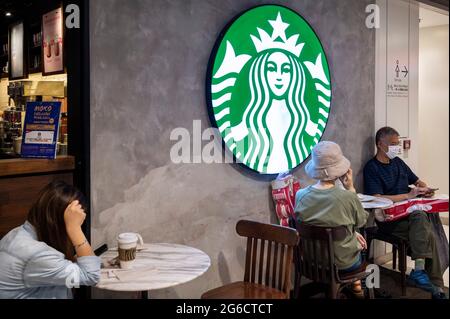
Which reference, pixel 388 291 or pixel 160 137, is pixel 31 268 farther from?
pixel 388 291

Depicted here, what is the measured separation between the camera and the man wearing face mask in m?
3.78

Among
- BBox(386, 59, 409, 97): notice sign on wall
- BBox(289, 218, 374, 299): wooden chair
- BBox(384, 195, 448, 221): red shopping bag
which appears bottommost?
BBox(289, 218, 374, 299): wooden chair

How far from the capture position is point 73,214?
2.07 meters

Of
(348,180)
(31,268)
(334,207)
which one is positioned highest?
(348,180)

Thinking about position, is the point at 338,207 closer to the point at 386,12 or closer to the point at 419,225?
the point at 419,225

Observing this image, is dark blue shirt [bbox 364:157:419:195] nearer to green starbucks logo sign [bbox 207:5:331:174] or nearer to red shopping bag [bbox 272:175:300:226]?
green starbucks logo sign [bbox 207:5:331:174]

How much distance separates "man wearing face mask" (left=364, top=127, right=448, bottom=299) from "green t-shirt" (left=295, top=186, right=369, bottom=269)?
3.35 ft

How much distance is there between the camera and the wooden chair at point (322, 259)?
2.88 m

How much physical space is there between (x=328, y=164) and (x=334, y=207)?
0.99 feet

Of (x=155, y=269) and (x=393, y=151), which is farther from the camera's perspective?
(x=393, y=151)

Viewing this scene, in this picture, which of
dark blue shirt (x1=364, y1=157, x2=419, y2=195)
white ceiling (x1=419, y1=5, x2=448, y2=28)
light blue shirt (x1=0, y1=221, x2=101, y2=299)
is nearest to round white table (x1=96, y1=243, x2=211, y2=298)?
light blue shirt (x1=0, y1=221, x2=101, y2=299)

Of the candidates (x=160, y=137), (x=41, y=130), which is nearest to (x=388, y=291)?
(x=160, y=137)
